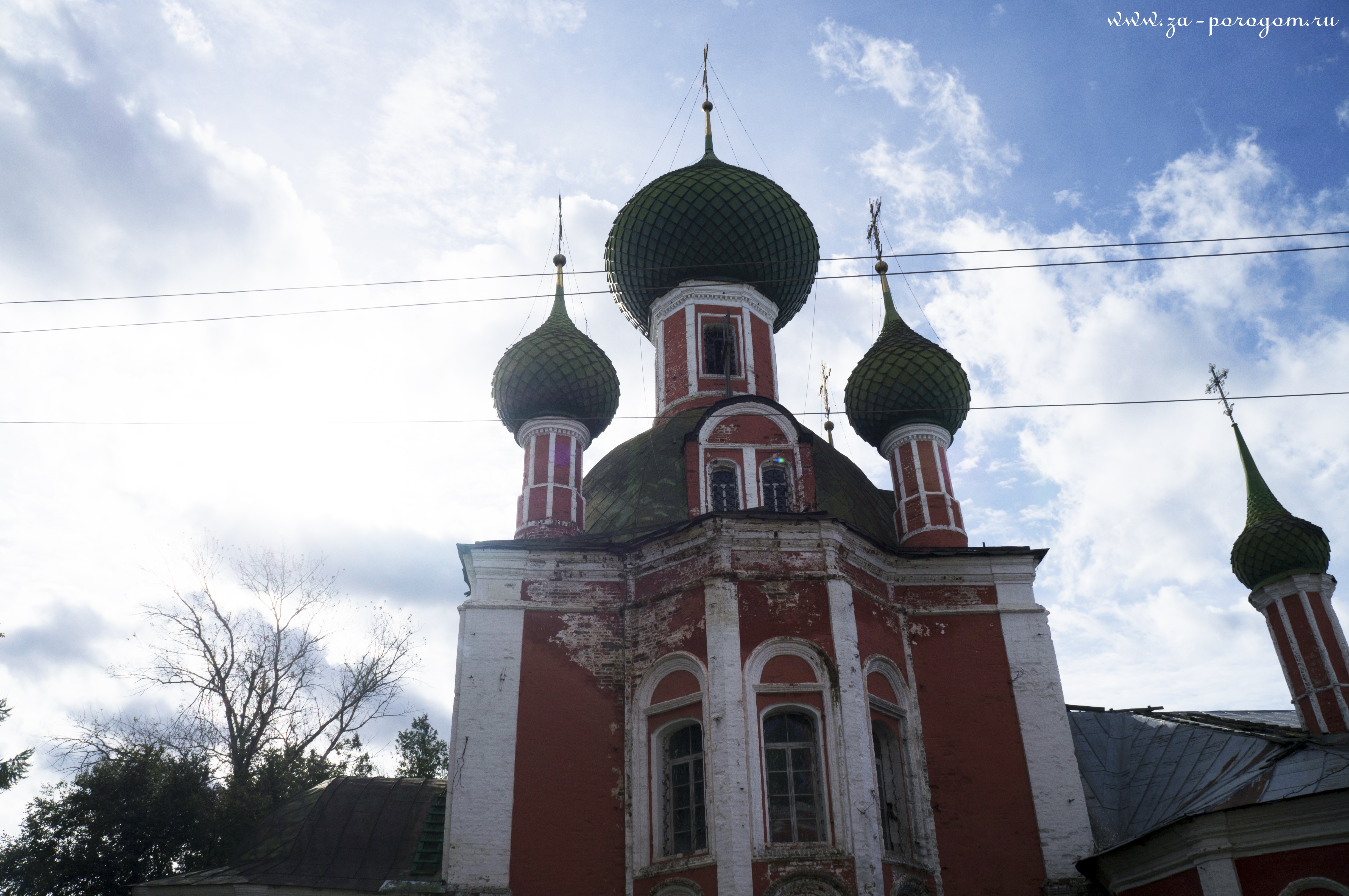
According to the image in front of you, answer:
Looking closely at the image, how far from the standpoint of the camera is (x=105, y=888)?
1413 centimetres

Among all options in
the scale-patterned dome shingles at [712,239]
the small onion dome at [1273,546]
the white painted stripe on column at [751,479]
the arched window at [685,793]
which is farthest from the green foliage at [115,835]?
the small onion dome at [1273,546]

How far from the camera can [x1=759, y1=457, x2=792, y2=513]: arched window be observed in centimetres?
1395

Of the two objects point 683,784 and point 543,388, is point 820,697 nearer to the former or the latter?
point 683,784

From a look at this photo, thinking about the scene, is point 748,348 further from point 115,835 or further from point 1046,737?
point 115,835

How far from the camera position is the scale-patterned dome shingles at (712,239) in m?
18.1

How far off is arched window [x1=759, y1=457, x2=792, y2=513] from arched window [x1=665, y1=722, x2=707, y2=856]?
3.36 metres

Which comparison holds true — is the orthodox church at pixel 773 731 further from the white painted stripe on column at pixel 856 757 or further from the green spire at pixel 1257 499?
the green spire at pixel 1257 499

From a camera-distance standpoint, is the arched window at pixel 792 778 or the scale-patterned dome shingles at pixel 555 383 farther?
the scale-patterned dome shingles at pixel 555 383

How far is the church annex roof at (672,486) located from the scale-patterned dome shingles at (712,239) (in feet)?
10.6

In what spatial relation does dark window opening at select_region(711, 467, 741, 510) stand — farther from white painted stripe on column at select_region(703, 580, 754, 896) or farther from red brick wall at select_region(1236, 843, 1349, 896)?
red brick wall at select_region(1236, 843, 1349, 896)

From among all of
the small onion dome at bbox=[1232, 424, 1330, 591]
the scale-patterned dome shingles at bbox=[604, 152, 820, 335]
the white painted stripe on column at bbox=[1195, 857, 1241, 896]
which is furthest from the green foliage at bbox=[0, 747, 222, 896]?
the small onion dome at bbox=[1232, 424, 1330, 591]

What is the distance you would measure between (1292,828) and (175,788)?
46.4ft

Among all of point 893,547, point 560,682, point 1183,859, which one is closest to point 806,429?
point 893,547

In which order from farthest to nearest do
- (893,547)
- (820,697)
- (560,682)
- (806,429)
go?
1. (806,429)
2. (893,547)
3. (560,682)
4. (820,697)
